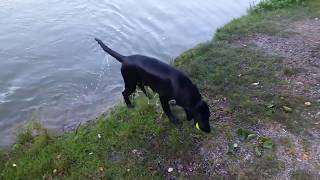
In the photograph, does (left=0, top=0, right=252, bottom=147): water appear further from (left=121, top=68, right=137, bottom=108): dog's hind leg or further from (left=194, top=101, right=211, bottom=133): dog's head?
(left=194, top=101, right=211, bottom=133): dog's head

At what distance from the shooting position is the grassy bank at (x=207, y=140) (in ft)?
18.3

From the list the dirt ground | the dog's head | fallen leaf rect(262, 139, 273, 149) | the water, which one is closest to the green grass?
the dog's head

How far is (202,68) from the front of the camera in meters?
7.71

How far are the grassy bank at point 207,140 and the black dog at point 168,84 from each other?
37 cm

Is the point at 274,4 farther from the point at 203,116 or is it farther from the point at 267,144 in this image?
the point at 203,116

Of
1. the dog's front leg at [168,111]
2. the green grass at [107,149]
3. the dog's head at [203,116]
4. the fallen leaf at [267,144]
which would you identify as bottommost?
the green grass at [107,149]

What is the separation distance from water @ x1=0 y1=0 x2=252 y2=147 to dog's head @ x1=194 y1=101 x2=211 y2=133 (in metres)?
2.34

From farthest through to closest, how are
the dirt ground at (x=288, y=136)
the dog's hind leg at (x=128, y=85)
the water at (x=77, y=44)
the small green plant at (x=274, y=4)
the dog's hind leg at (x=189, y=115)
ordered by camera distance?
the small green plant at (x=274, y=4) < the water at (x=77, y=44) < the dog's hind leg at (x=128, y=85) < the dog's hind leg at (x=189, y=115) < the dirt ground at (x=288, y=136)

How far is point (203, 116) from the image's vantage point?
578cm

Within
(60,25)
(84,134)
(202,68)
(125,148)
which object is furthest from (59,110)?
(60,25)

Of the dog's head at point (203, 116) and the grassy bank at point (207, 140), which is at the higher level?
the dog's head at point (203, 116)

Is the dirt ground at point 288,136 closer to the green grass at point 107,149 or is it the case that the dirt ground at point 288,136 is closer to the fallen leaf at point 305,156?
the fallen leaf at point 305,156

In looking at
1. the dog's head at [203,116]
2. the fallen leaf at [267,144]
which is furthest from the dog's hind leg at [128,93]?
the fallen leaf at [267,144]

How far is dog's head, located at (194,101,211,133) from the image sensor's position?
572 cm
